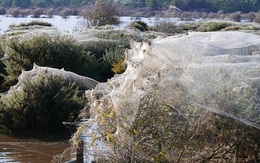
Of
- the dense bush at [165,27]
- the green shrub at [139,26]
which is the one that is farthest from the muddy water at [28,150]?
the green shrub at [139,26]

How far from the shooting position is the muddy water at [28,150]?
35.4 feet

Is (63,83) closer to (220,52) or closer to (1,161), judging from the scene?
(1,161)

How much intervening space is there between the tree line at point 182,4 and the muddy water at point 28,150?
66324 mm

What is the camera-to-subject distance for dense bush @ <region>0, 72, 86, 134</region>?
519 inches

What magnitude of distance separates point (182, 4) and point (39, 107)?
227 ft

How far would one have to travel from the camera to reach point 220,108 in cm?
778

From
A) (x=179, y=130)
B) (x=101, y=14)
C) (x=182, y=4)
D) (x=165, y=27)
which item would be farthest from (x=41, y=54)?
(x=182, y=4)

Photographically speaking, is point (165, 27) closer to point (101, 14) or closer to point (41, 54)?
point (101, 14)

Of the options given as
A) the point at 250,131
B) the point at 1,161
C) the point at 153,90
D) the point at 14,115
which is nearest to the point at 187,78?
the point at 153,90

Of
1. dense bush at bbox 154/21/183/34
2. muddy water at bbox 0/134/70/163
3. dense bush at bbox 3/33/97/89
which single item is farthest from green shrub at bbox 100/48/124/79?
dense bush at bbox 154/21/183/34

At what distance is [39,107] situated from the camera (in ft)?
43.3

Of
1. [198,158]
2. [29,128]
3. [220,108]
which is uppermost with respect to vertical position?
[220,108]

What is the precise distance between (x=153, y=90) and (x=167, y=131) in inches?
19.6

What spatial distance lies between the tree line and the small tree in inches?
1131
